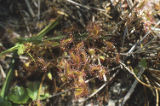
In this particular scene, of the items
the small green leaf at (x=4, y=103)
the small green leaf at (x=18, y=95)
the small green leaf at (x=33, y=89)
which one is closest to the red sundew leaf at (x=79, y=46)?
the small green leaf at (x=33, y=89)

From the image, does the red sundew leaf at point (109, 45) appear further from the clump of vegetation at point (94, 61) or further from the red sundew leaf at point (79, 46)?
the red sundew leaf at point (79, 46)

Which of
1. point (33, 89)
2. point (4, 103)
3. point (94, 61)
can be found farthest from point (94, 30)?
point (4, 103)

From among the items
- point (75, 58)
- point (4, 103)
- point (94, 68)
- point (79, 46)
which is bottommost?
point (4, 103)

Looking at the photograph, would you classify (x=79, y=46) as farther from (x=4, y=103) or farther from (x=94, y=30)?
(x=4, y=103)

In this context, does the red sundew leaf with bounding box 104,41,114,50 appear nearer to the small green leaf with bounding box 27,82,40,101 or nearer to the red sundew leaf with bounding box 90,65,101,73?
the red sundew leaf with bounding box 90,65,101,73

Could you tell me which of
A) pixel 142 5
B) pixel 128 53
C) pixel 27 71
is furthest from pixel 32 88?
pixel 142 5

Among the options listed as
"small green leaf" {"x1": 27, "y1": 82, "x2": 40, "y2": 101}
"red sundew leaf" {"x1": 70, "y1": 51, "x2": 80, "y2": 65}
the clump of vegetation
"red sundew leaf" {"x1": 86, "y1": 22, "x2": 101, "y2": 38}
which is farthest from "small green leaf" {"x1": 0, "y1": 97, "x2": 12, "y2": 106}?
"red sundew leaf" {"x1": 86, "y1": 22, "x2": 101, "y2": 38}

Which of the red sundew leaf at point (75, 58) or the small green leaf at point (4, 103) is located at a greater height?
the red sundew leaf at point (75, 58)
